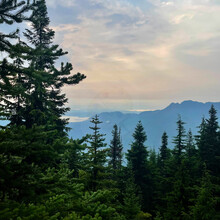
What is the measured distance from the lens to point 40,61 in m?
16.3

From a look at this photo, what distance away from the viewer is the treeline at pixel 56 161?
421cm

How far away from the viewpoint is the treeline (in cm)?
421

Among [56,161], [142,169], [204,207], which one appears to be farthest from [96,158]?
[142,169]

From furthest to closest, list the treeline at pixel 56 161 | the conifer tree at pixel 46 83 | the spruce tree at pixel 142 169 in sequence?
the spruce tree at pixel 142 169 → the conifer tree at pixel 46 83 → the treeline at pixel 56 161

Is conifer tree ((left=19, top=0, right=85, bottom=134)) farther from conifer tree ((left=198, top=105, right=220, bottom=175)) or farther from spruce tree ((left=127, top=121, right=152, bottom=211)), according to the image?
conifer tree ((left=198, top=105, right=220, bottom=175))

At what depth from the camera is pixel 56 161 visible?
1369 cm

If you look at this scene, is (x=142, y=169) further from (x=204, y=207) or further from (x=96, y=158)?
(x=96, y=158)

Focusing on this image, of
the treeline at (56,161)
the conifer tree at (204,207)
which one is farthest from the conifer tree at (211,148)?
the conifer tree at (204,207)

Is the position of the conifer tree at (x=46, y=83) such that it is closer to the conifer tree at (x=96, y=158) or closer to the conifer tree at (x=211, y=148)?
the conifer tree at (x=96, y=158)

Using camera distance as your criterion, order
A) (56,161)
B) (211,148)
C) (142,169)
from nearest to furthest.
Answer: (56,161) → (211,148) → (142,169)

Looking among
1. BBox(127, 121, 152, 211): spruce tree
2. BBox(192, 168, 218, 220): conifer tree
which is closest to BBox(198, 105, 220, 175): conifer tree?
BBox(127, 121, 152, 211): spruce tree

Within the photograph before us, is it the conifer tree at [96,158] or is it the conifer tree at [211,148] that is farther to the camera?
the conifer tree at [211,148]

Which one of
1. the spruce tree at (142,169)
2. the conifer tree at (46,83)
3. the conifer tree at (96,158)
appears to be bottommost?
the spruce tree at (142,169)

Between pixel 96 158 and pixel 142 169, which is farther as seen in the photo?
pixel 142 169
